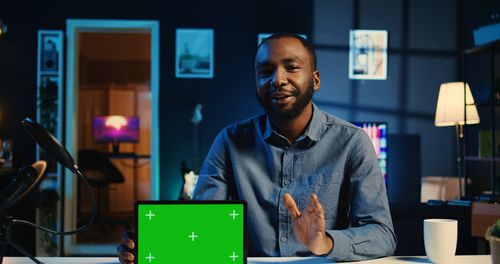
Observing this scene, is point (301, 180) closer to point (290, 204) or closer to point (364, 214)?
point (364, 214)

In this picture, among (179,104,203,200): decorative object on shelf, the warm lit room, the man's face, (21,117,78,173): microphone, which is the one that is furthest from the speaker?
(21,117,78,173): microphone

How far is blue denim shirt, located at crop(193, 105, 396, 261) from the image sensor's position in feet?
5.50

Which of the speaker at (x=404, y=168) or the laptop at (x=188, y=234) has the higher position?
the laptop at (x=188, y=234)

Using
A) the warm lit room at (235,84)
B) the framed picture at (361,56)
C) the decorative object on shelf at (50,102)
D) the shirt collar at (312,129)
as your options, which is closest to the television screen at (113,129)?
the warm lit room at (235,84)

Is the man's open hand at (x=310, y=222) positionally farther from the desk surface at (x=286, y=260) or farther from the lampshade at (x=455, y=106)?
the lampshade at (x=455, y=106)

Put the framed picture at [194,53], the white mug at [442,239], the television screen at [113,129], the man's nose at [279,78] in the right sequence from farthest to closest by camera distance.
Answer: the television screen at [113,129] → the framed picture at [194,53] → the man's nose at [279,78] → the white mug at [442,239]

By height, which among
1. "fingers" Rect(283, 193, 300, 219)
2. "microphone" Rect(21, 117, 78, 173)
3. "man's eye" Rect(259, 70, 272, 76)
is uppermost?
"man's eye" Rect(259, 70, 272, 76)

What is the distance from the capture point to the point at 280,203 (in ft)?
5.59

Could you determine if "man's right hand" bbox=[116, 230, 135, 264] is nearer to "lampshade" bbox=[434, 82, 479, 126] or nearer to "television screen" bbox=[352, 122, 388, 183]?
"lampshade" bbox=[434, 82, 479, 126]

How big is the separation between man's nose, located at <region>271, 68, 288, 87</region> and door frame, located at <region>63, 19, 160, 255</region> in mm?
4329

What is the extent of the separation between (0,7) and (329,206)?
5029mm

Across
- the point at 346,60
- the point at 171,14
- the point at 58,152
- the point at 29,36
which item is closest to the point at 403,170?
the point at 346,60

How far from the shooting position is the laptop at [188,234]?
1.34 metres

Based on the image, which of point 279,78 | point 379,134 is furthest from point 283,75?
point 379,134
